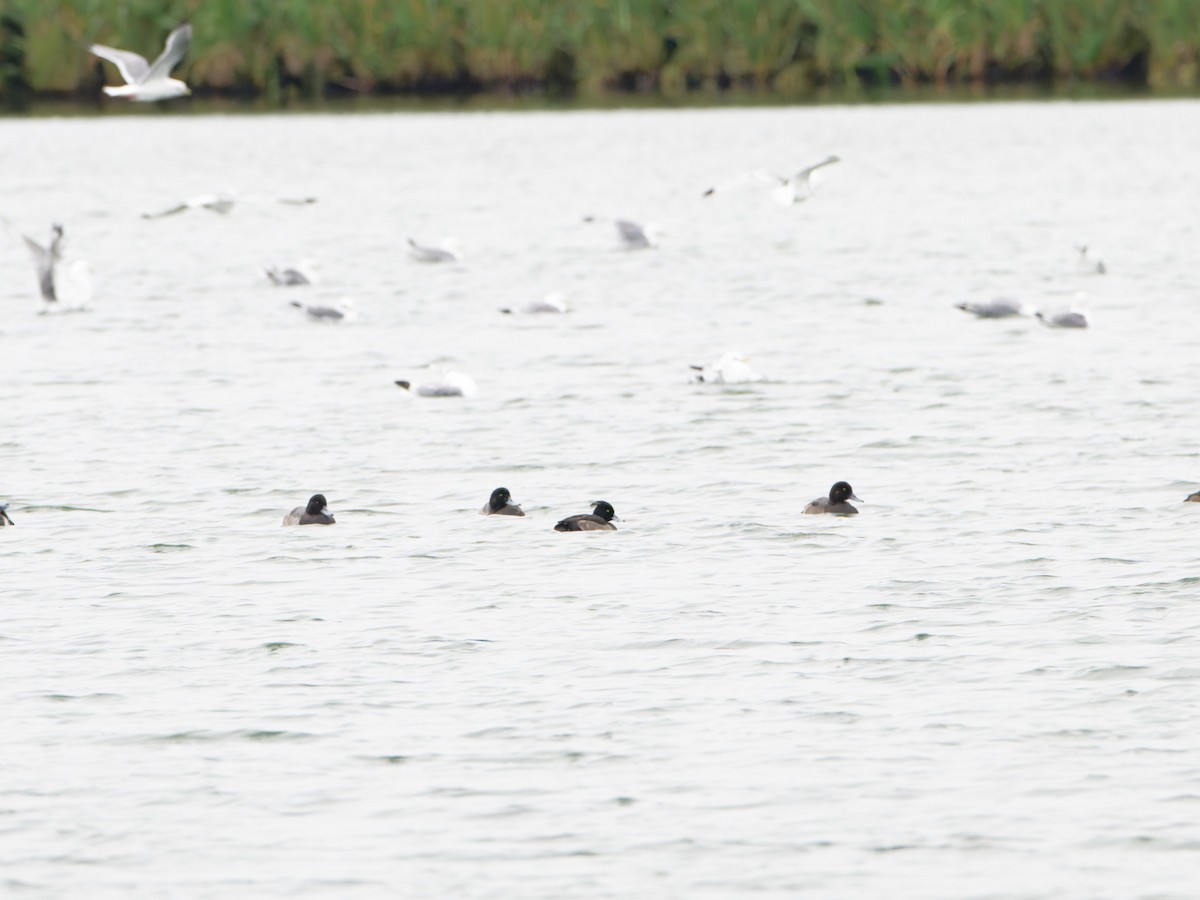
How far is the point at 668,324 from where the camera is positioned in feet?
88.9

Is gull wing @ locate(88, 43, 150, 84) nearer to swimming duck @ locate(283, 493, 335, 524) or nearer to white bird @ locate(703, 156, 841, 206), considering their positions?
white bird @ locate(703, 156, 841, 206)

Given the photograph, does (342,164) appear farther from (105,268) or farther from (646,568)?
(646,568)

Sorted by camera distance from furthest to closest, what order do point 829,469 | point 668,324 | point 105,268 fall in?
point 105,268 < point 668,324 < point 829,469

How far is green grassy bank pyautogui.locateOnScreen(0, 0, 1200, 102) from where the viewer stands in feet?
182

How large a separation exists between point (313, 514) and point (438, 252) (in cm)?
1796

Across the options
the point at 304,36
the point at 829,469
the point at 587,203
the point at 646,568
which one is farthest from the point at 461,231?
the point at 646,568

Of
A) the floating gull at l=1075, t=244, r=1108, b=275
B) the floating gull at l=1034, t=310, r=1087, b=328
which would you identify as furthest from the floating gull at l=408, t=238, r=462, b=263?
the floating gull at l=1034, t=310, r=1087, b=328

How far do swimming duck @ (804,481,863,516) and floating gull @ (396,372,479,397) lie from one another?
6.23 meters

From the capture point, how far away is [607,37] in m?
56.8

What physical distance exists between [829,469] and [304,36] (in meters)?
40.4

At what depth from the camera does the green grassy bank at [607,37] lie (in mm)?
55344

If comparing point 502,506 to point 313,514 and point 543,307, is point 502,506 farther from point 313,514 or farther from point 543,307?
point 543,307

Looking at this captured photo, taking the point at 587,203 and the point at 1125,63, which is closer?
the point at 587,203

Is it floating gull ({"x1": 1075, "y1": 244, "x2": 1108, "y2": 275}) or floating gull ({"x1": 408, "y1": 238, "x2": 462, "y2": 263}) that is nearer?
floating gull ({"x1": 1075, "y1": 244, "x2": 1108, "y2": 275})
